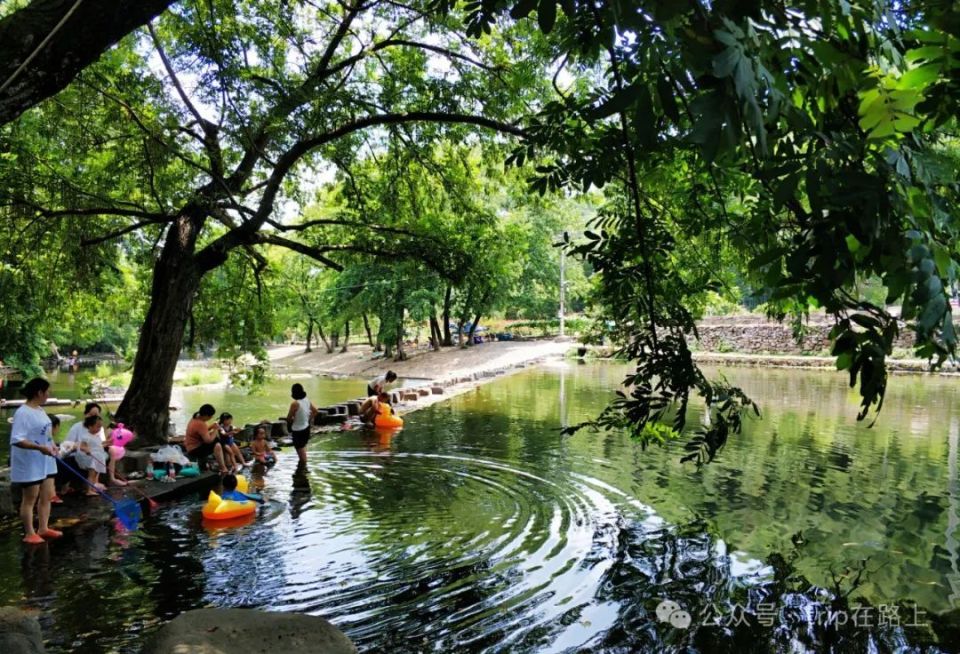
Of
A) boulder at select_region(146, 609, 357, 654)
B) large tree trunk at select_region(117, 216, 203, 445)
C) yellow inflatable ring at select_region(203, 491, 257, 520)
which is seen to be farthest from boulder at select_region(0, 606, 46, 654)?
large tree trunk at select_region(117, 216, 203, 445)

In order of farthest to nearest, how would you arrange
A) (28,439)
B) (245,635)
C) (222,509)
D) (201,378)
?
(201,378) < (222,509) < (28,439) < (245,635)

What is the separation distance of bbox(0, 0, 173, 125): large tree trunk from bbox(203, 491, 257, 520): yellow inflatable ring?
517 cm

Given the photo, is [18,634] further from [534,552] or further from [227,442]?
[227,442]

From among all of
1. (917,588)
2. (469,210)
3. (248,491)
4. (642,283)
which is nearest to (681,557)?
(917,588)

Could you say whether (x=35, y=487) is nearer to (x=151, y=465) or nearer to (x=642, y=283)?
(x=151, y=465)

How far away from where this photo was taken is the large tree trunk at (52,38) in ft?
11.0

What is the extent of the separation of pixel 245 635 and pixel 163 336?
849 centimetres

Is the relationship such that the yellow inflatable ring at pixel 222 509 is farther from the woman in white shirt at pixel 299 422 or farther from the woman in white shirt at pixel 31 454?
the woman in white shirt at pixel 299 422

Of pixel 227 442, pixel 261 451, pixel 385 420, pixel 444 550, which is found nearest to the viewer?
pixel 444 550

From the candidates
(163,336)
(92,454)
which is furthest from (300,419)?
(92,454)

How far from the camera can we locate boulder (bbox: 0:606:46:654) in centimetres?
358

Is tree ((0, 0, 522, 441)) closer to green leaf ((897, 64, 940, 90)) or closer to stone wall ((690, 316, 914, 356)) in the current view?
green leaf ((897, 64, 940, 90))

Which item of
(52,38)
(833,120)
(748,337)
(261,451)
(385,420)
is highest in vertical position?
(52,38)

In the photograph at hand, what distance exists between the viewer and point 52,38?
340cm
